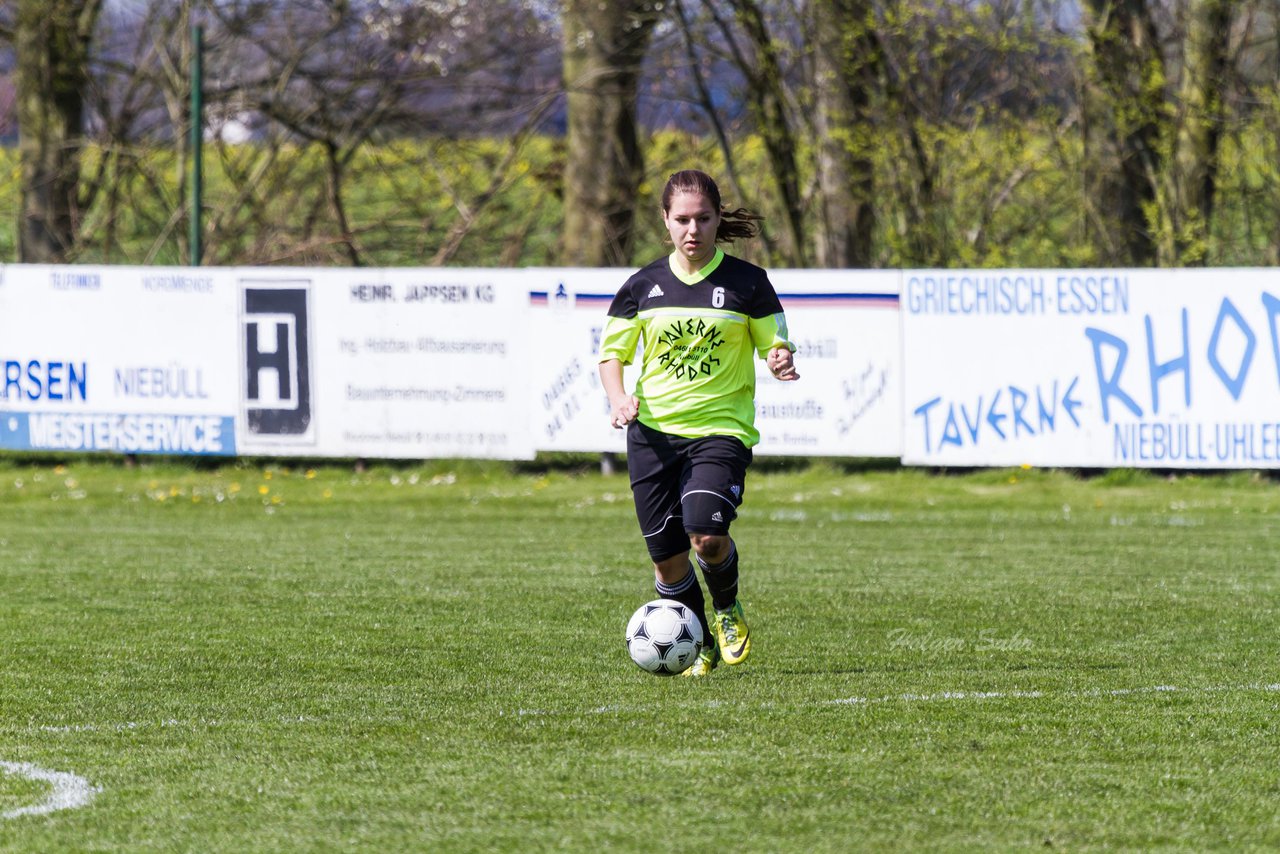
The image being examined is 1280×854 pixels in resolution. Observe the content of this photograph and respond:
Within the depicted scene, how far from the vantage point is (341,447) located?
15.9 m

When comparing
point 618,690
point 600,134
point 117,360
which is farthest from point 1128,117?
point 618,690

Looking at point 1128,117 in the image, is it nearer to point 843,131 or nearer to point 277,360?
point 843,131

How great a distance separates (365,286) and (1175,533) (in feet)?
24.1

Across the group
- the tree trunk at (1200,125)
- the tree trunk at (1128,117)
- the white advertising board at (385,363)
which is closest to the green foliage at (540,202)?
the tree trunk at (1200,125)

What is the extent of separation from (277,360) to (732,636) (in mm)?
9744

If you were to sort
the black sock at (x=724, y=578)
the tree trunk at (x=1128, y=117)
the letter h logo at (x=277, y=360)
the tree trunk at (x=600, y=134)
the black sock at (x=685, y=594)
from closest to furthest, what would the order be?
the black sock at (x=724, y=578) → the black sock at (x=685, y=594) → the letter h logo at (x=277, y=360) → the tree trunk at (x=1128, y=117) → the tree trunk at (x=600, y=134)

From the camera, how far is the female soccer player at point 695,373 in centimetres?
665

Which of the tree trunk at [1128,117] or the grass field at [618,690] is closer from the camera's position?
the grass field at [618,690]

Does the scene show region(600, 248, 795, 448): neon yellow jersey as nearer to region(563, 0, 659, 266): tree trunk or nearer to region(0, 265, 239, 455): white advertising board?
region(0, 265, 239, 455): white advertising board

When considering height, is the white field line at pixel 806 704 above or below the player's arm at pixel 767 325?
below

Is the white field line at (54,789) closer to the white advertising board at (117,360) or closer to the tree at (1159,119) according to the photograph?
the white advertising board at (117,360)

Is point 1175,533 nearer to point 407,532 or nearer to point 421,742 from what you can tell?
point 407,532

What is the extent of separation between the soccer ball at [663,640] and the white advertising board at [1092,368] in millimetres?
8309

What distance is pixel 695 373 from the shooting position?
676 cm
